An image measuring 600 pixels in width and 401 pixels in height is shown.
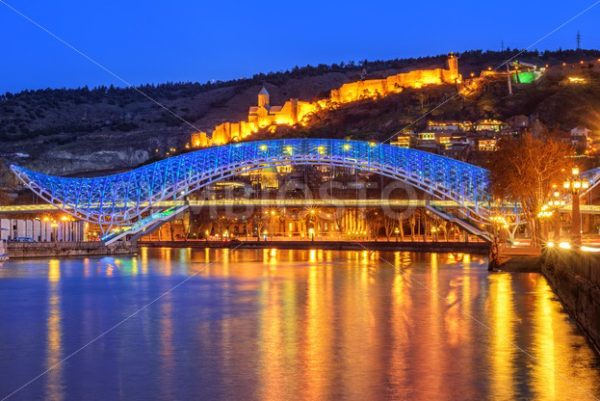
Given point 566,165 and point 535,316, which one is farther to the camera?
point 566,165

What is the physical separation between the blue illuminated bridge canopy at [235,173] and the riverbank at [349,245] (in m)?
5.90

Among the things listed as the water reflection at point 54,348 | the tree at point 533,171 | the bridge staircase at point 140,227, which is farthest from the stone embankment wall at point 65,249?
the tree at point 533,171

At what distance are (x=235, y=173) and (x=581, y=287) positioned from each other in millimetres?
71070

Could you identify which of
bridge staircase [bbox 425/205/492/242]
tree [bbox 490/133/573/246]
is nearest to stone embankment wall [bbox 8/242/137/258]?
bridge staircase [bbox 425/205/492/242]

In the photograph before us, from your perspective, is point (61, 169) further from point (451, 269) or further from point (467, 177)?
point (451, 269)

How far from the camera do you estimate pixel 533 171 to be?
5856 centimetres

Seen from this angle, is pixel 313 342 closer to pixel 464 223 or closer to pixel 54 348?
pixel 54 348

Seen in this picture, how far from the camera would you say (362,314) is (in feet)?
102

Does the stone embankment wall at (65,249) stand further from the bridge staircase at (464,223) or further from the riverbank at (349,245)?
the bridge staircase at (464,223)

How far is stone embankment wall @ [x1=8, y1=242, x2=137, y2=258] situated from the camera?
7688 cm

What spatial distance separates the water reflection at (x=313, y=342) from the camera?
1897cm

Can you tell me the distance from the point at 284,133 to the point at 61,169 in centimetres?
4637

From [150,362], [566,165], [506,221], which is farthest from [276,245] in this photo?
[150,362]

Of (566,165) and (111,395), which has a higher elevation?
(566,165)
